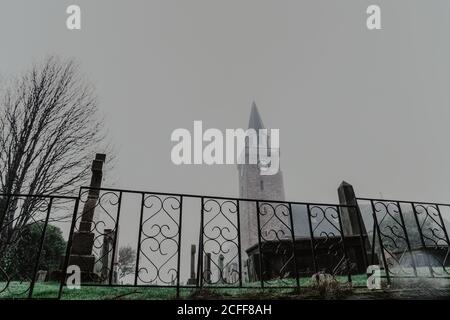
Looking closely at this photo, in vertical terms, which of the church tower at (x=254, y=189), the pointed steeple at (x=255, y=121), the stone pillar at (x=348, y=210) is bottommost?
the stone pillar at (x=348, y=210)

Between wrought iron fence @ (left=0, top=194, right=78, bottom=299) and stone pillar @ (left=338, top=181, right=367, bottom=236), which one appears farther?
stone pillar @ (left=338, top=181, right=367, bottom=236)

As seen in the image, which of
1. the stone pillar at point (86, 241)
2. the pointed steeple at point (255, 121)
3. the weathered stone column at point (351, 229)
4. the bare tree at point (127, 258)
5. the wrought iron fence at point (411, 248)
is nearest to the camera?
the wrought iron fence at point (411, 248)

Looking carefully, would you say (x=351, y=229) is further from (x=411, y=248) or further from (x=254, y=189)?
(x=254, y=189)

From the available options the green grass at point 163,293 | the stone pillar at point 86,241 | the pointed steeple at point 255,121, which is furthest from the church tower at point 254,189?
the green grass at point 163,293

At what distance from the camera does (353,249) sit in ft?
24.3

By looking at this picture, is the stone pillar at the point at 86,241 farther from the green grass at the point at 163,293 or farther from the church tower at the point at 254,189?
the church tower at the point at 254,189

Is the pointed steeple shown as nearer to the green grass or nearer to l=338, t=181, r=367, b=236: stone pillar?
l=338, t=181, r=367, b=236: stone pillar

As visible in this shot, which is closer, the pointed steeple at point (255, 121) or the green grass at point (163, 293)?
the green grass at point (163, 293)

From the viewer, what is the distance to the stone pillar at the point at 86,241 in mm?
6262

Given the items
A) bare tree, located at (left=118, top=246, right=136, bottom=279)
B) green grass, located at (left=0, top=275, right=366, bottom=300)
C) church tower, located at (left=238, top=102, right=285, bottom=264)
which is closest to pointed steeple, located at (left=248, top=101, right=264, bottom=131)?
church tower, located at (left=238, top=102, right=285, bottom=264)

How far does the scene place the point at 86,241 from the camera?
6.59 m

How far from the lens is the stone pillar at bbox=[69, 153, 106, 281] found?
6262 mm
